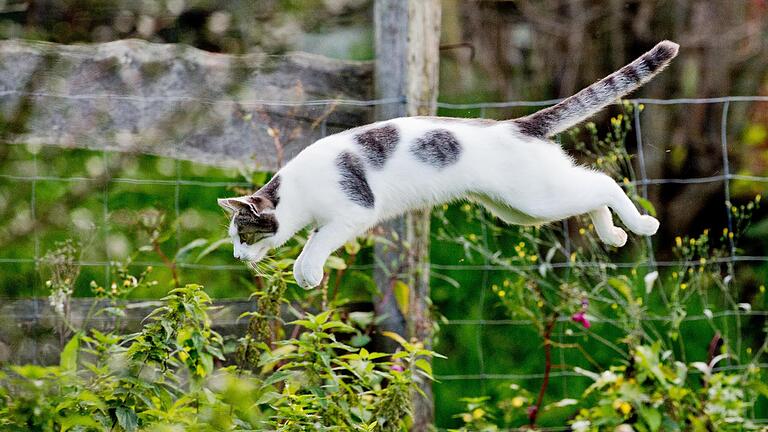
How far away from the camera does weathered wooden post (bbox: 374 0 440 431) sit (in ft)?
10.6

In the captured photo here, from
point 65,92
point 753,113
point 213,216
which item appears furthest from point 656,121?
point 65,92

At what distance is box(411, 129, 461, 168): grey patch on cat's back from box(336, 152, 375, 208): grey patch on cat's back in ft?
0.37

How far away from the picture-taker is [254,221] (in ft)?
6.42

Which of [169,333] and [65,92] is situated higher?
[65,92]

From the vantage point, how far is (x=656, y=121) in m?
4.40

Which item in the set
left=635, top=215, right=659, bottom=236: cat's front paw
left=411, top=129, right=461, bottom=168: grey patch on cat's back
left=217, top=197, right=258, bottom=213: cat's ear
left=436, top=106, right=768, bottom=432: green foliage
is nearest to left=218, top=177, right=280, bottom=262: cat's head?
left=217, top=197, right=258, bottom=213: cat's ear

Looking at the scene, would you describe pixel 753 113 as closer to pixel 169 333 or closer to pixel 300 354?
pixel 300 354

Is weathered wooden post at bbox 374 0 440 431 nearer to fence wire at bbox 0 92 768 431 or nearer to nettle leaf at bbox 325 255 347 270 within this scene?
fence wire at bbox 0 92 768 431

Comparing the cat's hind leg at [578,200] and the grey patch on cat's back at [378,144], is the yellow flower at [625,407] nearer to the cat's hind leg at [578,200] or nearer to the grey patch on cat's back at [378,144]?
the cat's hind leg at [578,200]

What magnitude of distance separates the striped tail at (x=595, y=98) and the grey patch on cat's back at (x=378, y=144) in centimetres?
26

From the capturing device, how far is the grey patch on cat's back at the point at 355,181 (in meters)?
1.92

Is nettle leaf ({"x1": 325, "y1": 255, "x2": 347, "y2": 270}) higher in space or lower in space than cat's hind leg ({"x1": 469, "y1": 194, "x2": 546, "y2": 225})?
lower

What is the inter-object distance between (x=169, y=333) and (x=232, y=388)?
71 centimetres

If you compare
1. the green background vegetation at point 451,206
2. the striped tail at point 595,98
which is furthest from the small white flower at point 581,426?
the striped tail at point 595,98
